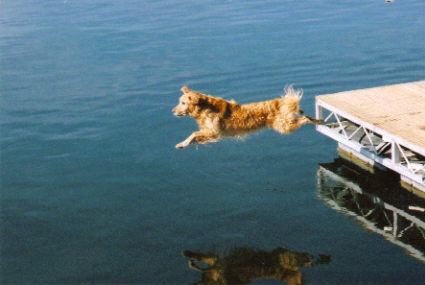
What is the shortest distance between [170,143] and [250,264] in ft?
32.3

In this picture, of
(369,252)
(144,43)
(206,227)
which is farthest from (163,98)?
(369,252)

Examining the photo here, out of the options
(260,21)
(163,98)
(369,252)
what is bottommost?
(369,252)

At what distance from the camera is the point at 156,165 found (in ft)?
82.3

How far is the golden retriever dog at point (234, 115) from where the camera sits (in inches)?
689

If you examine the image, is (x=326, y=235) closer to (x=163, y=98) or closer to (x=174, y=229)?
(x=174, y=229)

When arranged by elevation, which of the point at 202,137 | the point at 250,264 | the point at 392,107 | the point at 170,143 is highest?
the point at 202,137

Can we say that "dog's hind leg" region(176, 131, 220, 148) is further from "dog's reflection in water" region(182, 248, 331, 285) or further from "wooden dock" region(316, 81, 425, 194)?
"wooden dock" region(316, 81, 425, 194)

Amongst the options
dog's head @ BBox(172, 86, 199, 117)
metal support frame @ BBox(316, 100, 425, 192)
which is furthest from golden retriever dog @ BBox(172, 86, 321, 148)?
metal support frame @ BBox(316, 100, 425, 192)

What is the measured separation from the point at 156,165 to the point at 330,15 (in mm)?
25255

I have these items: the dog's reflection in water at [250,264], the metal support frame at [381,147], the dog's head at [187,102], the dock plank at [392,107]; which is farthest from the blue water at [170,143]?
the dog's head at [187,102]

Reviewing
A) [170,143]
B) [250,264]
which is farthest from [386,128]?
[170,143]

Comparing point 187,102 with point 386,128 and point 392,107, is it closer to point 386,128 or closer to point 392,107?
point 386,128

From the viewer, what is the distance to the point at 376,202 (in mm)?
21844

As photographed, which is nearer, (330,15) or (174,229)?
(174,229)
